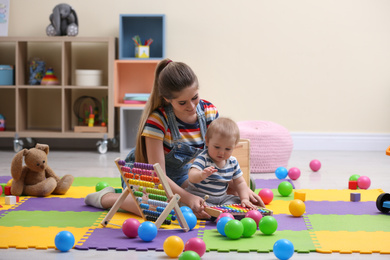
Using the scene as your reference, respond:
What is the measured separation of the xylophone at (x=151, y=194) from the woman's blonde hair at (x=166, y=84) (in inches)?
10.0

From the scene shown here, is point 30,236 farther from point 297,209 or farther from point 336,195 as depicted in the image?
point 336,195

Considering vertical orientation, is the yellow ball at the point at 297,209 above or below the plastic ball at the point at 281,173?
above

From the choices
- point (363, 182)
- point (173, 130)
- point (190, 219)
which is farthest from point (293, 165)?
point (190, 219)

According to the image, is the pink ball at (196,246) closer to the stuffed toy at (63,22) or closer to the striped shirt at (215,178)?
the striped shirt at (215,178)

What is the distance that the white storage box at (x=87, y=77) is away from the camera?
4.53 m

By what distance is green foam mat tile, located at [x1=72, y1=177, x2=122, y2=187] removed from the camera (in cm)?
299

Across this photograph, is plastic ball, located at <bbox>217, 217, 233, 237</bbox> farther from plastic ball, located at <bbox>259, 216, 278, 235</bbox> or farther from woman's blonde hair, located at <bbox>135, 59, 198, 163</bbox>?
woman's blonde hair, located at <bbox>135, 59, 198, 163</bbox>

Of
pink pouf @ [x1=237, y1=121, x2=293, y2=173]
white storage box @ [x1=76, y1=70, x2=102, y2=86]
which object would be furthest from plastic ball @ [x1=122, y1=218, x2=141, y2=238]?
white storage box @ [x1=76, y1=70, x2=102, y2=86]

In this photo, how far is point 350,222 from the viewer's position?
2.14 metres

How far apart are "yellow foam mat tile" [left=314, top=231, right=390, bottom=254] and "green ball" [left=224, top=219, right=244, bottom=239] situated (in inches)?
10.4

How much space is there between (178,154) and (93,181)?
96cm

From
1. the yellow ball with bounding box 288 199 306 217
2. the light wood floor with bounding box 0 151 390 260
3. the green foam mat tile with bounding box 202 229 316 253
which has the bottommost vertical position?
the light wood floor with bounding box 0 151 390 260

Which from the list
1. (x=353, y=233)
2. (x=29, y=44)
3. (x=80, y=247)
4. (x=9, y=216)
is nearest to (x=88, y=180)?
(x=9, y=216)

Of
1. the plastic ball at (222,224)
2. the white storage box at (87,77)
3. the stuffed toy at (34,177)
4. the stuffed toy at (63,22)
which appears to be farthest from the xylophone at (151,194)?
the stuffed toy at (63,22)
